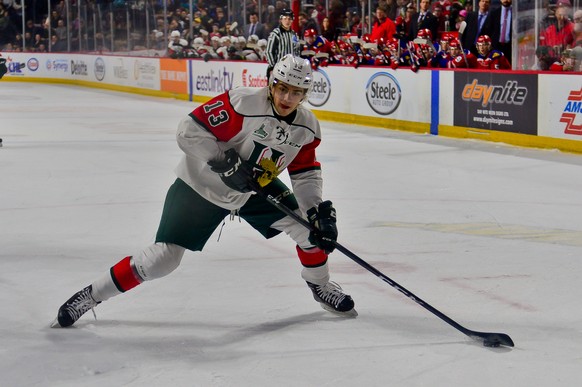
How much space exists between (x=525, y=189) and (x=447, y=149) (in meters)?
2.85

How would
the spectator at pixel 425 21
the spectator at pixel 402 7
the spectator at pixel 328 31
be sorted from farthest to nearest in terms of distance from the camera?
1. the spectator at pixel 328 31
2. the spectator at pixel 402 7
3. the spectator at pixel 425 21

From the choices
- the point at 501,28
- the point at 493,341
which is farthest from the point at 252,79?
the point at 493,341

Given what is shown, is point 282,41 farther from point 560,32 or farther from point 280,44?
point 560,32

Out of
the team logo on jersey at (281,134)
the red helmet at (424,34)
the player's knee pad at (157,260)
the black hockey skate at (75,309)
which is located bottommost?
the black hockey skate at (75,309)

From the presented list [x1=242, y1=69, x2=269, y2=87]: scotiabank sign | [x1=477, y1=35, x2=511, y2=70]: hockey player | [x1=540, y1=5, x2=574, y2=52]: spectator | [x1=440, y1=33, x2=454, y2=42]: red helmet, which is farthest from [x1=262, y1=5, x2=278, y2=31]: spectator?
[x1=540, y1=5, x2=574, y2=52]: spectator

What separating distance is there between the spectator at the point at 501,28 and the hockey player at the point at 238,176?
311 inches

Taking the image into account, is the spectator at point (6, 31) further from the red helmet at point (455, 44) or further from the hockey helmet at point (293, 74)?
the hockey helmet at point (293, 74)

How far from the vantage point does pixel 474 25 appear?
38.3 ft

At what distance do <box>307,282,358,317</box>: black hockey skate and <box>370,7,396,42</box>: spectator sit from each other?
9586 millimetres

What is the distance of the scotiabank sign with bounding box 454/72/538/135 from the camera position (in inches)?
418

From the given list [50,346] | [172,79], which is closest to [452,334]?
[50,346]

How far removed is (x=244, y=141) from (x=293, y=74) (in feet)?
1.25

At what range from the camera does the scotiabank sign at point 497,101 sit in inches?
418

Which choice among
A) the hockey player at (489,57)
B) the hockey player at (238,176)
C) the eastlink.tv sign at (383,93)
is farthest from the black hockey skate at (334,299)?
the eastlink.tv sign at (383,93)
